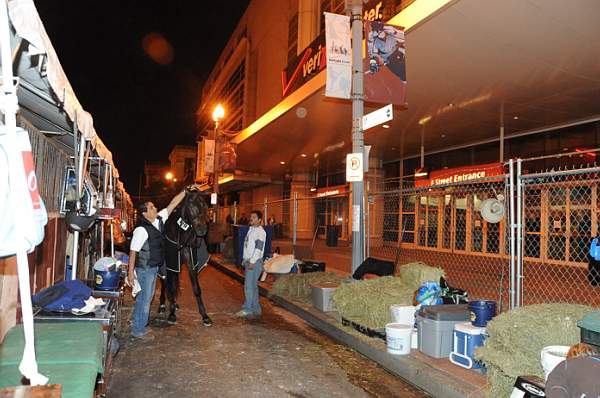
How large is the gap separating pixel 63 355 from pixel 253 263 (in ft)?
16.9

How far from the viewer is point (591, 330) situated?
3.77 meters

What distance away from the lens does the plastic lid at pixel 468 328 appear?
5.31m

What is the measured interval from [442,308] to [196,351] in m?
3.32

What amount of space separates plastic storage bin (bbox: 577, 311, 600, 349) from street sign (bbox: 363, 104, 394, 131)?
419 centimetres

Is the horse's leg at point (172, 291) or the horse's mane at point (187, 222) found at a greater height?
the horse's mane at point (187, 222)

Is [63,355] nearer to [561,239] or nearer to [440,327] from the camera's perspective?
[440,327]

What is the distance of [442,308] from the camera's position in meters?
5.86

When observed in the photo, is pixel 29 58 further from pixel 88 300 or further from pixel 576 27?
pixel 576 27

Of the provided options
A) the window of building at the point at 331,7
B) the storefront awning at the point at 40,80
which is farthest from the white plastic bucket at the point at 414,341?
the window of building at the point at 331,7

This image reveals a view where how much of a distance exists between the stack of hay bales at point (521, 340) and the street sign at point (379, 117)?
3728 mm

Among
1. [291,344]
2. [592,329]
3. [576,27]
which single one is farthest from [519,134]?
[592,329]

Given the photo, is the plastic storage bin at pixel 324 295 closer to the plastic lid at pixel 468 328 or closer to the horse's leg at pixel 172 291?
the horse's leg at pixel 172 291

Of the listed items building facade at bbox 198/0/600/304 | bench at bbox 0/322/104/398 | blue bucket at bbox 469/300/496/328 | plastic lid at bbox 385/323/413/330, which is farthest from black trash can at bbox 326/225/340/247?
bench at bbox 0/322/104/398

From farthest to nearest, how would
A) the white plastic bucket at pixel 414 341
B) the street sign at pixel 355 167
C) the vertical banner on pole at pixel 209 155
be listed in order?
the vertical banner on pole at pixel 209 155 < the street sign at pixel 355 167 < the white plastic bucket at pixel 414 341
